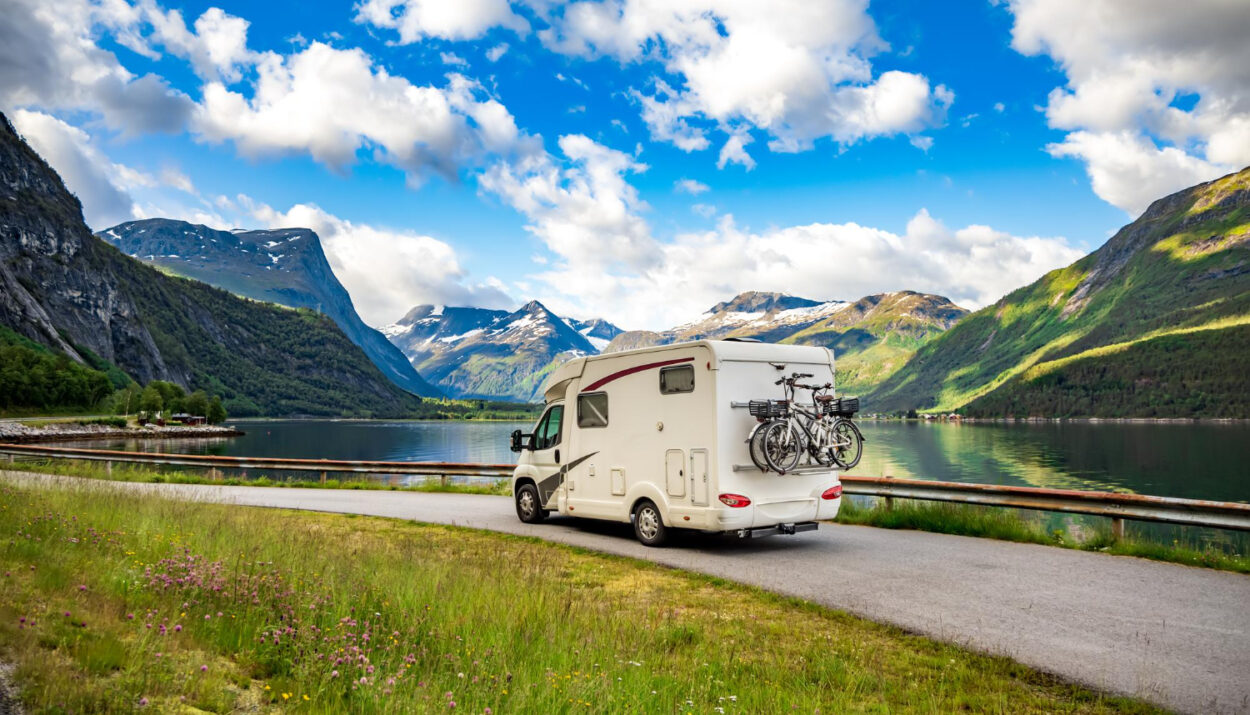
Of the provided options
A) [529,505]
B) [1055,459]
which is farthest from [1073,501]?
[1055,459]

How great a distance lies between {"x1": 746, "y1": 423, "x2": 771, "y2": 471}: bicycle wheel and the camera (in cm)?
1159

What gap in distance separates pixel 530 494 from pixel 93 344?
19387 cm

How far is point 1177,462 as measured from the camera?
206 feet

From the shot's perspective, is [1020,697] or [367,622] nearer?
[367,622]

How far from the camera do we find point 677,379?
484 inches

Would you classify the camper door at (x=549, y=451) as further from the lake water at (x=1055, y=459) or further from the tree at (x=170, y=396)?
the tree at (x=170, y=396)

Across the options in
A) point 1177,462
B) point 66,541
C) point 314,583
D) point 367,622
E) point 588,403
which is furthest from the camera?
point 1177,462

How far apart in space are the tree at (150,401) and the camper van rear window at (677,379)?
423 feet

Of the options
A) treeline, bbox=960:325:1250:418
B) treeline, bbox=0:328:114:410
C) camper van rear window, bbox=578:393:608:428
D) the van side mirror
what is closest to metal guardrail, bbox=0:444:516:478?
the van side mirror

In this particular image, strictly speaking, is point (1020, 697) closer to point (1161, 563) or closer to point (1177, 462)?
point (1161, 563)

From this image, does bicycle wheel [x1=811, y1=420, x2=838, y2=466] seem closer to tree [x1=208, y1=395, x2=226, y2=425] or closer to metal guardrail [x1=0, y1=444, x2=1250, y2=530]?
metal guardrail [x1=0, y1=444, x2=1250, y2=530]

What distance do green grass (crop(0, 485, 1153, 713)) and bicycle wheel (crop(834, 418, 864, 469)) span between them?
13.8 ft

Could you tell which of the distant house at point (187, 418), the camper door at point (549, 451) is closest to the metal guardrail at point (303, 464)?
the camper door at point (549, 451)

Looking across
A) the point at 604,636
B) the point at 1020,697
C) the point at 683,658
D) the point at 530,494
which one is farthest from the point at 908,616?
the point at 530,494
